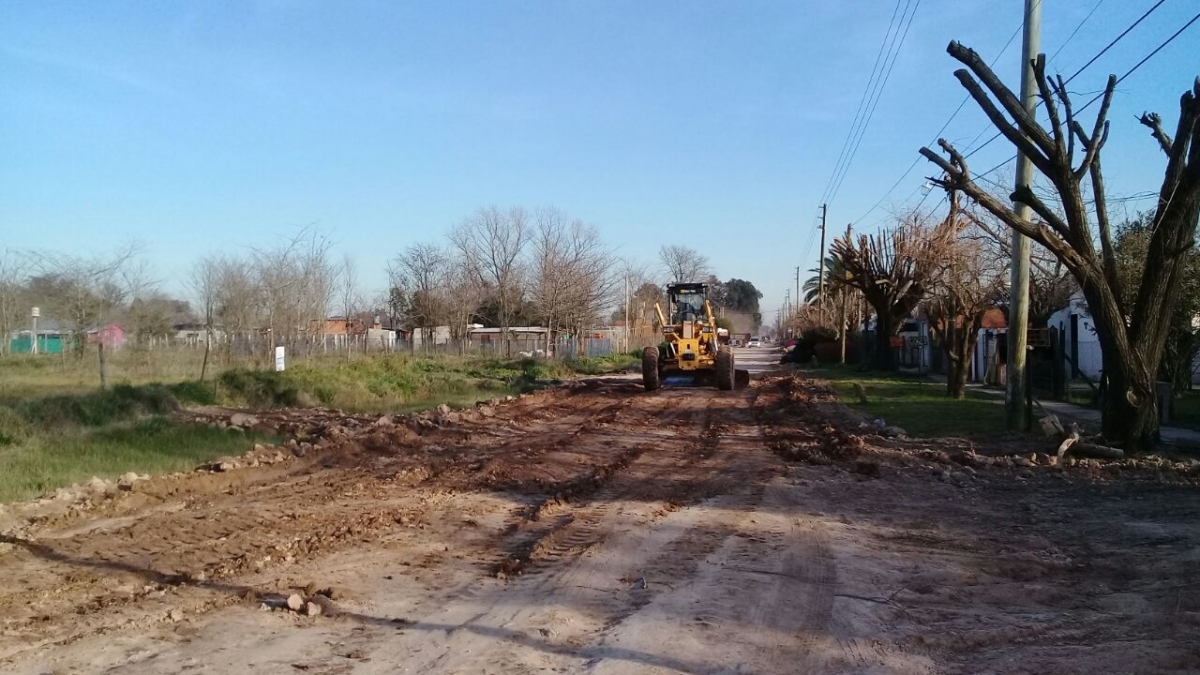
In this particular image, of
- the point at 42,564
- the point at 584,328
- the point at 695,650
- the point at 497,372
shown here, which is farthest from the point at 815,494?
the point at 584,328

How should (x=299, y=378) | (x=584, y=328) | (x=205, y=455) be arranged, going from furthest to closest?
(x=584, y=328), (x=299, y=378), (x=205, y=455)

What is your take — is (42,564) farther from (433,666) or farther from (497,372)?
(497,372)

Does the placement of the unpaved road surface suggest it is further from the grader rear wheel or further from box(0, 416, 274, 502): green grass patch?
the grader rear wheel

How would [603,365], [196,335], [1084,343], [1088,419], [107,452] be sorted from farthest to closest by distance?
[603,365], [196,335], [1084,343], [1088,419], [107,452]

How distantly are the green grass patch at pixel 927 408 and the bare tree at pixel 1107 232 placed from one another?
308 centimetres

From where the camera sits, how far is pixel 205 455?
1378 centimetres

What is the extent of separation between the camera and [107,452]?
43.6ft

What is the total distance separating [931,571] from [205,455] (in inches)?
420

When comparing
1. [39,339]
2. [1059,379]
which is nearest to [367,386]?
[39,339]

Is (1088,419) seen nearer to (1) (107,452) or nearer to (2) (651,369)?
(2) (651,369)

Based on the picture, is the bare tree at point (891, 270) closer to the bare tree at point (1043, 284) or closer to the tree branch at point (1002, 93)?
the bare tree at point (1043, 284)

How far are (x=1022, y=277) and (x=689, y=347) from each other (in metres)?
13.5

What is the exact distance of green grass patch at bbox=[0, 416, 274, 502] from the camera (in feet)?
37.0

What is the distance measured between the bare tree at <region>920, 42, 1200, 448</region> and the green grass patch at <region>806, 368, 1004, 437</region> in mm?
3081
